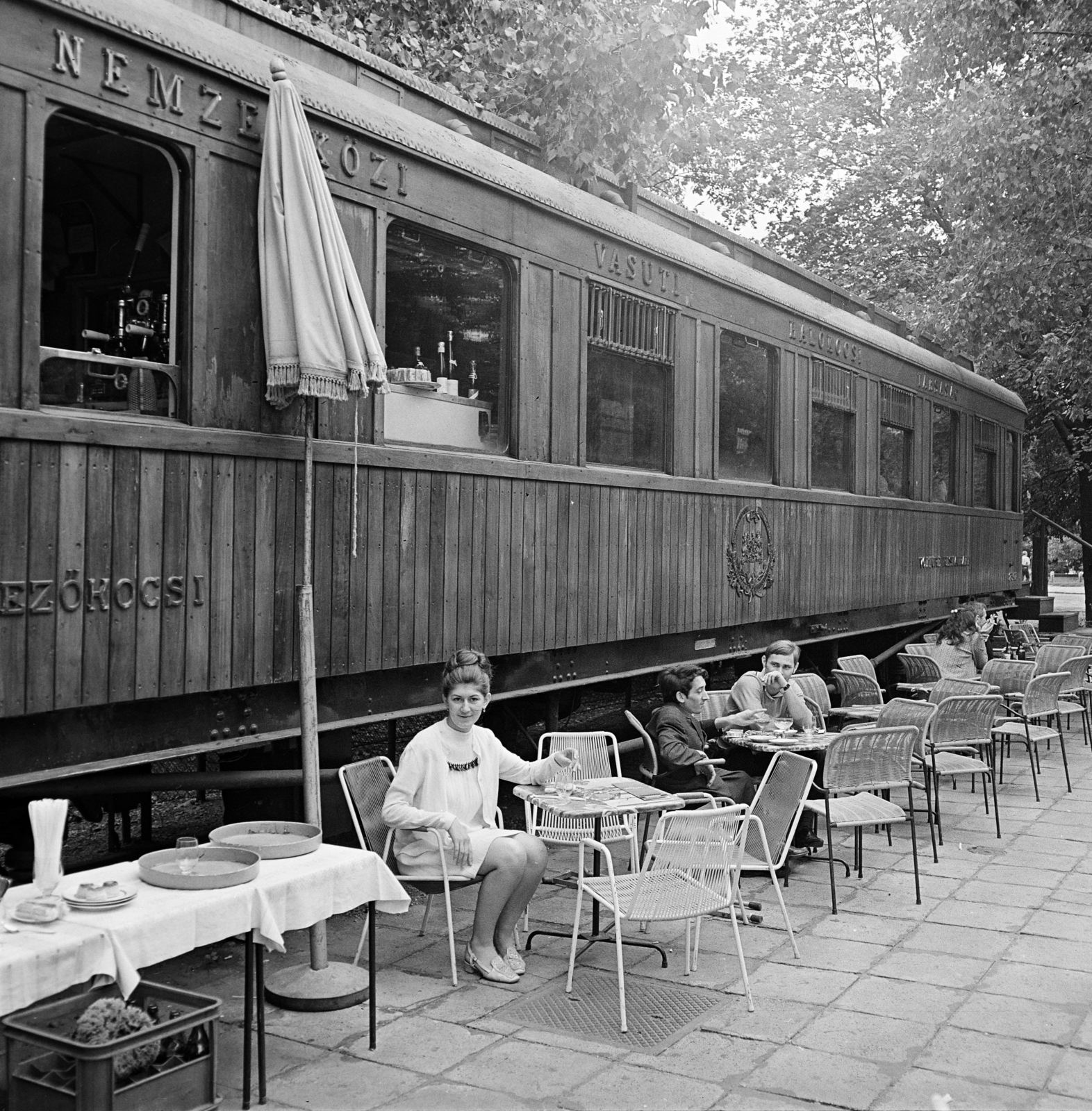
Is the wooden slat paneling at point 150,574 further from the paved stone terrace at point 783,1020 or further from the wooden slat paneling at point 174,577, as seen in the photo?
the paved stone terrace at point 783,1020

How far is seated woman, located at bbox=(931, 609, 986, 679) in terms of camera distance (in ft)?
33.1

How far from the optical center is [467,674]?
15.7 feet

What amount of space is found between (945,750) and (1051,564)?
55122 millimetres

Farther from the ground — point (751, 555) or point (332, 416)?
point (332, 416)

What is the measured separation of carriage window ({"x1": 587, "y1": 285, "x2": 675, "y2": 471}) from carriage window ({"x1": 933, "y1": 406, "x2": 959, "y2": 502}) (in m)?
6.05

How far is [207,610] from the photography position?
14.8ft

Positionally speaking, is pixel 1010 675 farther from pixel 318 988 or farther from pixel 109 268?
pixel 109 268

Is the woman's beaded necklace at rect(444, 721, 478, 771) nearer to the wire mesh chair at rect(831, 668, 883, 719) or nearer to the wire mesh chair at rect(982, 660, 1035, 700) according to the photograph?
the wire mesh chair at rect(831, 668, 883, 719)

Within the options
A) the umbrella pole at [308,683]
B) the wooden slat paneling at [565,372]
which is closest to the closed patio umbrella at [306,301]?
the umbrella pole at [308,683]

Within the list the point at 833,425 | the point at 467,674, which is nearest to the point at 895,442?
the point at 833,425

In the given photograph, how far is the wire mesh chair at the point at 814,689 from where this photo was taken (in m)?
8.05

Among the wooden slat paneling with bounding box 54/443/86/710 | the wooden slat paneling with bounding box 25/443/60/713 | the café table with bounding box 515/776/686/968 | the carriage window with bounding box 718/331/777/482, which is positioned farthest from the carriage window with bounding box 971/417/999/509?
the wooden slat paneling with bounding box 25/443/60/713

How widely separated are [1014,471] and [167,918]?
47.7ft

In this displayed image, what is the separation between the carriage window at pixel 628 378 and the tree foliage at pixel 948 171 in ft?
8.20
